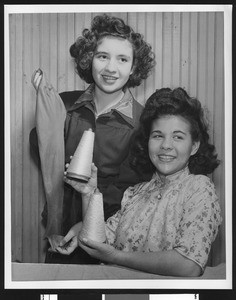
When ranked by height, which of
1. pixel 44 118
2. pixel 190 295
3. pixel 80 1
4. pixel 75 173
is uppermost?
pixel 80 1

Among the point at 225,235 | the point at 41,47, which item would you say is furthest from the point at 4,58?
the point at 225,235

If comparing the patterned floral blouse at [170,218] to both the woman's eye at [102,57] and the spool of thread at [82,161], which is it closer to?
the spool of thread at [82,161]

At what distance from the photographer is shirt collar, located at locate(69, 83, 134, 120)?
138 centimetres

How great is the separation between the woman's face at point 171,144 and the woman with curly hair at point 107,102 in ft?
0.19

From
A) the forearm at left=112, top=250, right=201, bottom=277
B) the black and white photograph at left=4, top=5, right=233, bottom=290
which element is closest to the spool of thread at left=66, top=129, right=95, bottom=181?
the black and white photograph at left=4, top=5, right=233, bottom=290

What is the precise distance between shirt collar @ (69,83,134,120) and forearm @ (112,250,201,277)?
1.08 ft

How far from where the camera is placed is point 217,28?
138cm

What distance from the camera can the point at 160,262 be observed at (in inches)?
52.9

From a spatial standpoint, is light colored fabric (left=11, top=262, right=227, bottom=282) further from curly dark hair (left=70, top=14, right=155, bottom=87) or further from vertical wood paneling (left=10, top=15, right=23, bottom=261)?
curly dark hair (left=70, top=14, right=155, bottom=87)

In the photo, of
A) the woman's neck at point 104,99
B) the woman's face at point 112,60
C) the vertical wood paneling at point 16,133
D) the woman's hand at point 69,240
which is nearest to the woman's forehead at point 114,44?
the woman's face at point 112,60

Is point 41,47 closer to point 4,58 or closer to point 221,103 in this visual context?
point 4,58

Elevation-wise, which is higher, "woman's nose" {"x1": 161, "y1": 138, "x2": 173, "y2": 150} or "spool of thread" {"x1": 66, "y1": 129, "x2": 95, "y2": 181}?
"woman's nose" {"x1": 161, "y1": 138, "x2": 173, "y2": 150}

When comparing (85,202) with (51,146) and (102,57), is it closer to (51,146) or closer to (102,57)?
(51,146)

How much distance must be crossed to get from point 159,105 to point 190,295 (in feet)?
1.54
